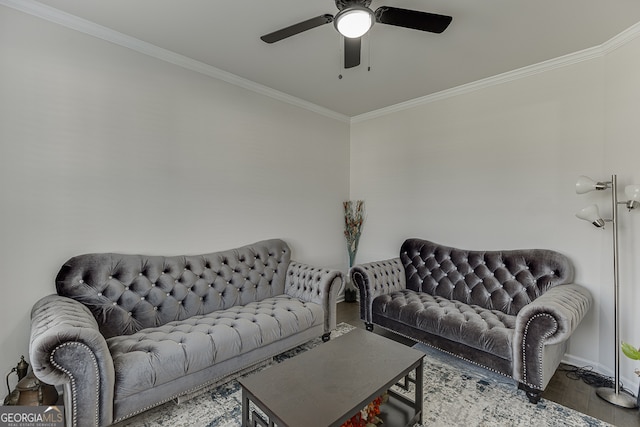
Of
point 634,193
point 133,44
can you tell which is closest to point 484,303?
point 634,193

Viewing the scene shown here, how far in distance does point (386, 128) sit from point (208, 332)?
3.45 meters

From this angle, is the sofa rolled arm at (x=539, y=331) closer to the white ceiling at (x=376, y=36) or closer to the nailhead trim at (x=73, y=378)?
the white ceiling at (x=376, y=36)

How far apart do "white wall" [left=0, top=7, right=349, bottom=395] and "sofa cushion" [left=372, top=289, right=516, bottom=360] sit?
1.58 m

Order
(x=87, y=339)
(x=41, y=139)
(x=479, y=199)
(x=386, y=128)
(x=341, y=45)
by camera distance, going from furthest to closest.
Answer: (x=386, y=128) → (x=479, y=199) → (x=341, y=45) → (x=41, y=139) → (x=87, y=339)

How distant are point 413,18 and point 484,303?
8.63 ft

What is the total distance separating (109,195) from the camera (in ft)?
7.98

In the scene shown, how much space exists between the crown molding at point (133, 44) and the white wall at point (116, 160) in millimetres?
56

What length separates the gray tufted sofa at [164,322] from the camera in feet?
5.14

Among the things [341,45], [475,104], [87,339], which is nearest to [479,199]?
[475,104]

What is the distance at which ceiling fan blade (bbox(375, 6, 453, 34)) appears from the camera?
1705 mm

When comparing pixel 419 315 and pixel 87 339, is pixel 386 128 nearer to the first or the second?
pixel 419 315

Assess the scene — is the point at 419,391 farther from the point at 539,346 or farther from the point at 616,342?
the point at 616,342

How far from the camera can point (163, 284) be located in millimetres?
2523

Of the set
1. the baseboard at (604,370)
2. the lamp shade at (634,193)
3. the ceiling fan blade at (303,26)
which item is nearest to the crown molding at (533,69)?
the lamp shade at (634,193)
